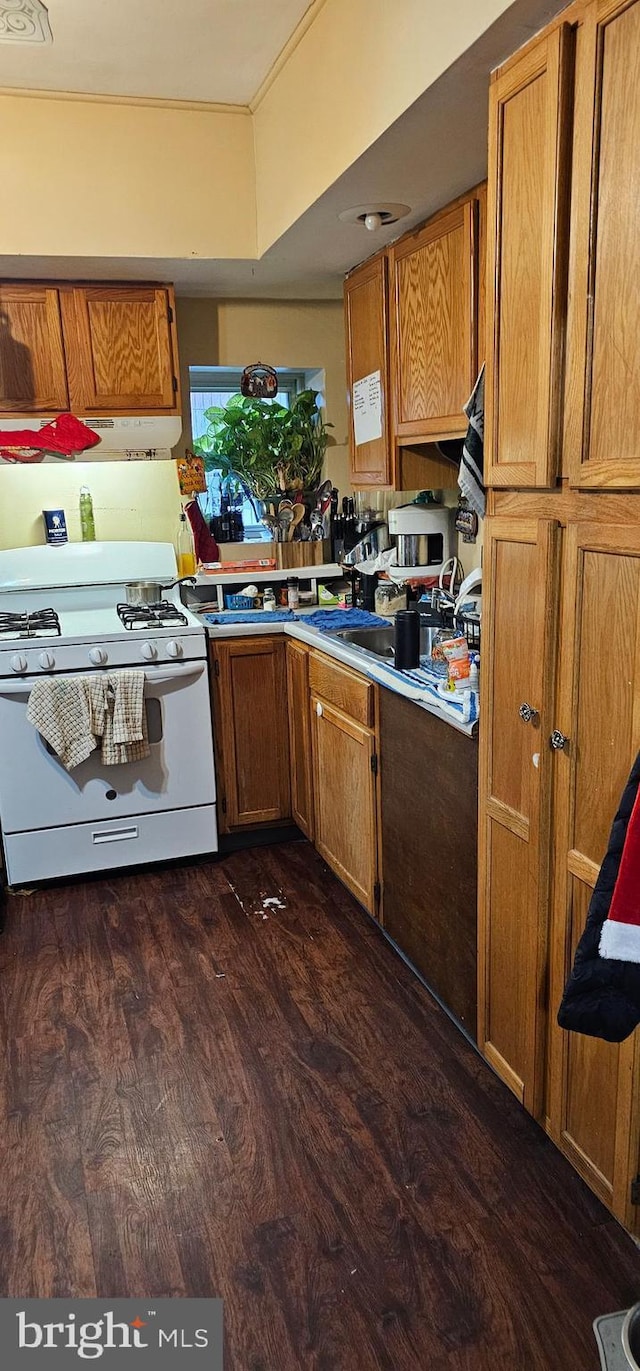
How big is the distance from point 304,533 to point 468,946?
2.21 m

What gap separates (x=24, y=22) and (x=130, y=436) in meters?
1.34

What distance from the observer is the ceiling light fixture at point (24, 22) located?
2389 mm

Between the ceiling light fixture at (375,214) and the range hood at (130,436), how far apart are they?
1107mm

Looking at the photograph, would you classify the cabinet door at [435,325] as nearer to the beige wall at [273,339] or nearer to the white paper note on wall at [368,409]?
the white paper note on wall at [368,409]

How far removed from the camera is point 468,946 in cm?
222

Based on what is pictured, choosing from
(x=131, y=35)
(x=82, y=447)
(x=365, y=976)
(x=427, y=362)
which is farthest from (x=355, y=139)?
(x=365, y=976)

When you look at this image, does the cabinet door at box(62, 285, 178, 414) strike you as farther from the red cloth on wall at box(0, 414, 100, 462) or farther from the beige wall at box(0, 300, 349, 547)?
the beige wall at box(0, 300, 349, 547)

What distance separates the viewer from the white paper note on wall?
3070mm

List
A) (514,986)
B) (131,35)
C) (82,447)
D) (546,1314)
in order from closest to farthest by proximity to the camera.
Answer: (546,1314)
(514,986)
(131,35)
(82,447)

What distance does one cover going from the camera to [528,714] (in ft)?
5.92

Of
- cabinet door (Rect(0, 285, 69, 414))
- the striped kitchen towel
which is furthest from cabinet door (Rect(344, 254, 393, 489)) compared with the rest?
cabinet door (Rect(0, 285, 69, 414))

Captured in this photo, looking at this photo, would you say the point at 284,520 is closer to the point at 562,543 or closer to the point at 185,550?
the point at 185,550

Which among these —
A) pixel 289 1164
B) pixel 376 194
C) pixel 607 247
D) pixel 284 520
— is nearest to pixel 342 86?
pixel 376 194

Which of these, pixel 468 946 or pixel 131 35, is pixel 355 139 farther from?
pixel 468 946
